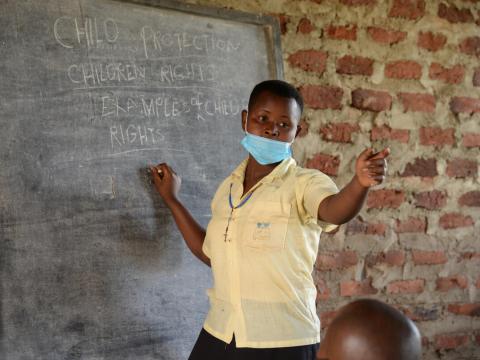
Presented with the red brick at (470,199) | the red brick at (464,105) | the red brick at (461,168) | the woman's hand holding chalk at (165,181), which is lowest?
the red brick at (470,199)

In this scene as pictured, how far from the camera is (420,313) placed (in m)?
2.74

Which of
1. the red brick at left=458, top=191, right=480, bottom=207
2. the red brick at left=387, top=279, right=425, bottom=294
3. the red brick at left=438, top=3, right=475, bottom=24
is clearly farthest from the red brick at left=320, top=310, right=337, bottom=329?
the red brick at left=438, top=3, right=475, bottom=24

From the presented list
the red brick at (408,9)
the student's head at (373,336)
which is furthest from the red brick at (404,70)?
the student's head at (373,336)

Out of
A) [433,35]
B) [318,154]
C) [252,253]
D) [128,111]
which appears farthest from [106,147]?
[433,35]

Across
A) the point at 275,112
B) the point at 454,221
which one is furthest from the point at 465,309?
the point at 275,112

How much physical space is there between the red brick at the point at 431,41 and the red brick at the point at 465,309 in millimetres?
1168

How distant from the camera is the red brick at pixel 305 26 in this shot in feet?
8.20

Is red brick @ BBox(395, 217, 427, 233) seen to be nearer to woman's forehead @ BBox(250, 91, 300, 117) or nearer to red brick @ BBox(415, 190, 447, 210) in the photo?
red brick @ BBox(415, 190, 447, 210)

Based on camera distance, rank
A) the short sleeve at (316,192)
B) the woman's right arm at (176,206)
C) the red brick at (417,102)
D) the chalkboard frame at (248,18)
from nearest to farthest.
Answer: the short sleeve at (316,192) → the woman's right arm at (176,206) → the chalkboard frame at (248,18) → the red brick at (417,102)

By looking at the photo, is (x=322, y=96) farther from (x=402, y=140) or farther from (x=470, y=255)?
(x=470, y=255)

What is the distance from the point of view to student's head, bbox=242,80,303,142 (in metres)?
1.79

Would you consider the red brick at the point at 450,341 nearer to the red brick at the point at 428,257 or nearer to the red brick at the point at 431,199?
the red brick at the point at 428,257

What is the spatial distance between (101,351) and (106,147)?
2.15ft

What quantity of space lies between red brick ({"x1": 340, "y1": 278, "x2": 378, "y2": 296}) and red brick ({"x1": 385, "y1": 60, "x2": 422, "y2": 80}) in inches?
35.2
